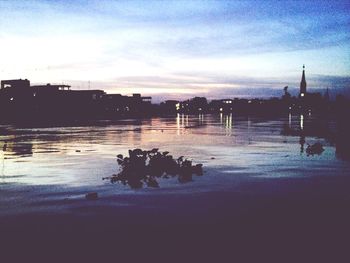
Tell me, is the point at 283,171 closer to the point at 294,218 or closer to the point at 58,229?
the point at 294,218

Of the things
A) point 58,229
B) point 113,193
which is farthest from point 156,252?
point 113,193

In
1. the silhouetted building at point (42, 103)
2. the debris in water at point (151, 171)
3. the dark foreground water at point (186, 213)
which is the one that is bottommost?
the dark foreground water at point (186, 213)

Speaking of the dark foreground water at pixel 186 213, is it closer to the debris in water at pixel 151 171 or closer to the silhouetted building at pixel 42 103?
the debris in water at pixel 151 171

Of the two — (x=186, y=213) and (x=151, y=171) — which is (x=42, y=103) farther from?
(x=186, y=213)

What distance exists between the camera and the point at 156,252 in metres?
11.9

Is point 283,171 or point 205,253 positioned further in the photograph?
point 283,171

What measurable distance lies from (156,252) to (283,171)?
16047 millimetres

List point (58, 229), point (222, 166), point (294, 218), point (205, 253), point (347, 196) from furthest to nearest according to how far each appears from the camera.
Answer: point (222, 166) < point (347, 196) < point (294, 218) < point (58, 229) < point (205, 253)

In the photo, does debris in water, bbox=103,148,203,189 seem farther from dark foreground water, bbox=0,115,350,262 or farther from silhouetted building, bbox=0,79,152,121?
silhouetted building, bbox=0,79,152,121

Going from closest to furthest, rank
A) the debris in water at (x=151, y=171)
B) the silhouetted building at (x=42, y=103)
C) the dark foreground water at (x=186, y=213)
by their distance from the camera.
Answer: the dark foreground water at (x=186, y=213)
the debris in water at (x=151, y=171)
the silhouetted building at (x=42, y=103)

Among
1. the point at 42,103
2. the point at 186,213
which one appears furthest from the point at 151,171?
the point at 42,103

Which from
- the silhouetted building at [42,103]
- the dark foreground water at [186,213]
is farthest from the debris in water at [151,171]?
the silhouetted building at [42,103]

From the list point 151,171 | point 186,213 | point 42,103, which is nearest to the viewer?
point 186,213

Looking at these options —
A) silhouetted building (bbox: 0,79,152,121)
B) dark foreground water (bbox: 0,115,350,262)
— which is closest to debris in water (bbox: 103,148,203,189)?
dark foreground water (bbox: 0,115,350,262)
